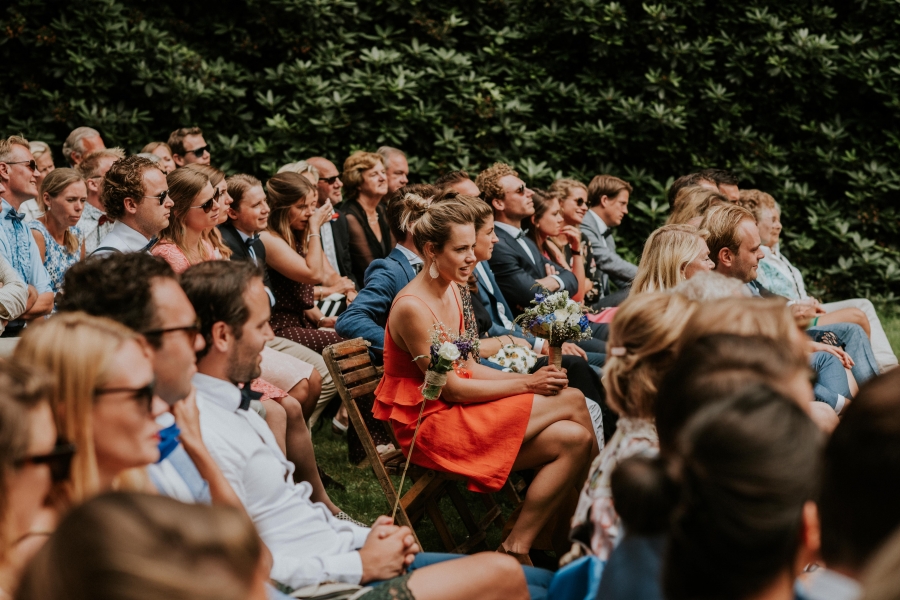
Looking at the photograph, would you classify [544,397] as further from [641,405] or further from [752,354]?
[752,354]

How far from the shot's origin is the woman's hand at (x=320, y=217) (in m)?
6.60

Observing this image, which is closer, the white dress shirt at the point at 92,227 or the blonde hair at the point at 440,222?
the blonde hair at the point at 440,222

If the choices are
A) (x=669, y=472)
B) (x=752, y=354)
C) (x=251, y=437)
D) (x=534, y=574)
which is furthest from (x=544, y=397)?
(x=669, y=472)

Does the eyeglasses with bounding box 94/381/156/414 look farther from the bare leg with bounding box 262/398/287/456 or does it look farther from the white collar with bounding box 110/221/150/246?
the white collar with bounding box 110/221/150/246

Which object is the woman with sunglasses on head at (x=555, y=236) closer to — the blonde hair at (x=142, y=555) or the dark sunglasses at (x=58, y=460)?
the dark sunglasses at (x=58, y=460)

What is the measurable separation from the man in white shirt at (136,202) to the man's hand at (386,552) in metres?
2.59

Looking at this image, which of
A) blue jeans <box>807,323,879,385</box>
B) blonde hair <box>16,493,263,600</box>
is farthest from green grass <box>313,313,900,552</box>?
blonde hair <box>16,493,263,600</box>

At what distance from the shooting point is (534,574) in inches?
114

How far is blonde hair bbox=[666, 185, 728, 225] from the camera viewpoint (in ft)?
20.5

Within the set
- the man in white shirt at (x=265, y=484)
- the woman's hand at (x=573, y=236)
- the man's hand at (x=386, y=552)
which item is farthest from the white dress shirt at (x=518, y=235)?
the man's hand at (x=386, y=552)

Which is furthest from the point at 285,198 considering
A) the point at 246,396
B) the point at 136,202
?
the point at 246,396

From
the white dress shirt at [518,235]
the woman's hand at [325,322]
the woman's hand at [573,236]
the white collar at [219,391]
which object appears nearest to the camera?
the white collar at [219,391]

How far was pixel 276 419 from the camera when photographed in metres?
4.16

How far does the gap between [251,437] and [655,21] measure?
28.9 feet
